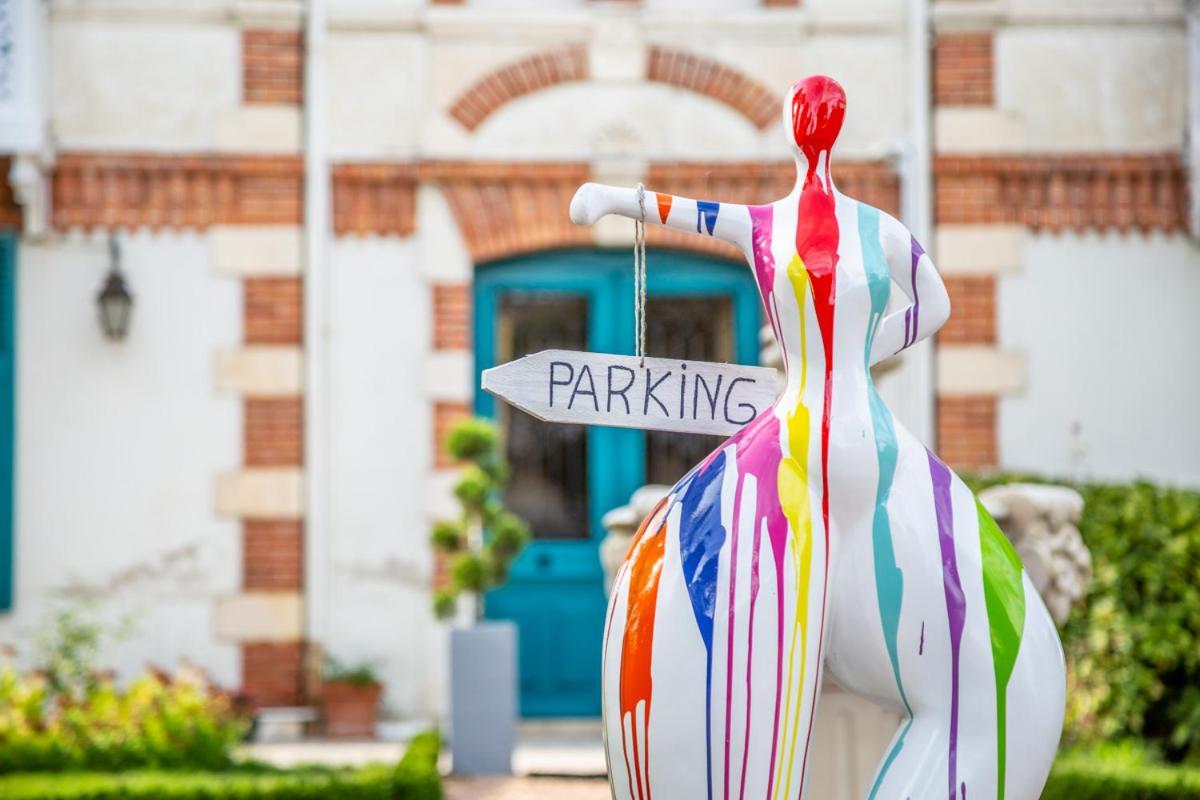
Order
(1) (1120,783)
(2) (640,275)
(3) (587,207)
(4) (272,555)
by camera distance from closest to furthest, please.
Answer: (3) (587,207) → (2) (640,275) → (1) (1120,783) → (4) (272,555)

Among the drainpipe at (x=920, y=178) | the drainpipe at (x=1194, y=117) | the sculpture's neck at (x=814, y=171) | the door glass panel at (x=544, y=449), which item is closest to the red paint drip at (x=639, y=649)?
the sculpture's neck at (x=814, y=171)

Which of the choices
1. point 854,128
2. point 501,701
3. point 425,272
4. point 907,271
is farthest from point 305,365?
point 907,271

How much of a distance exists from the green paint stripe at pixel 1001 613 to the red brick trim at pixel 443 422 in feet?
20.7

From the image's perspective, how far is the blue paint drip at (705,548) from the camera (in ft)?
8.45

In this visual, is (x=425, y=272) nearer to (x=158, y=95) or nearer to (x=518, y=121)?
(x=518, y=121)

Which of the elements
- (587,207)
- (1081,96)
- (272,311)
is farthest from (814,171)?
(1081,96)

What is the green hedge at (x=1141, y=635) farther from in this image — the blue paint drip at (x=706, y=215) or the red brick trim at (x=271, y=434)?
the blue paint drip at (x=706, y=215)

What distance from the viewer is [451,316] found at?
8.91 metres

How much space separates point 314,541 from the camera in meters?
8.81

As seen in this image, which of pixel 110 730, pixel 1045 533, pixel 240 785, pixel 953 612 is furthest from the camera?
pixel 110 730

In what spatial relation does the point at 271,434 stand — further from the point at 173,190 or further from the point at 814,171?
the point at 814,171

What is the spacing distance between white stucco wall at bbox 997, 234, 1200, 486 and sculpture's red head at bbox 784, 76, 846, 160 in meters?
6.46

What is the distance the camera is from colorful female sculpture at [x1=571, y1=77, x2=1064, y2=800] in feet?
8.46

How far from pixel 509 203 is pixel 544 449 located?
4.53ft
